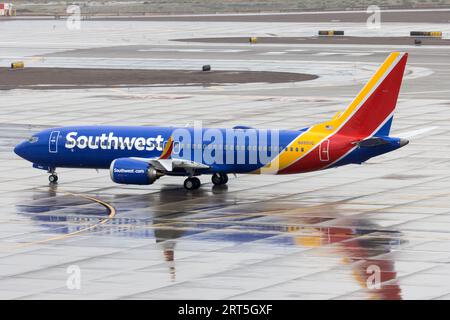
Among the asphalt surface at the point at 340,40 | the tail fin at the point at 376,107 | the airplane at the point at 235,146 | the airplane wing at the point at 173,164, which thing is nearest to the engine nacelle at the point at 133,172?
the airplane at the point at 235,146

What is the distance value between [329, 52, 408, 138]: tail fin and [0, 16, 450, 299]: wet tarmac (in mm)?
4022

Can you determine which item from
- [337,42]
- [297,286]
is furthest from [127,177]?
[337,42]

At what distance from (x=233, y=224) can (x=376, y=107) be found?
12950 millimetres

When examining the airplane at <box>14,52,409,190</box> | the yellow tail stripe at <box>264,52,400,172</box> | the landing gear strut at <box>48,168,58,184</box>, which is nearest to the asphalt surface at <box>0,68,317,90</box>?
the landing gear strut at <box>48,168,58,184</box>

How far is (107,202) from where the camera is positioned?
73000 millimetres

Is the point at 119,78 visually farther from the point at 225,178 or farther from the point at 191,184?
the point at 191,184

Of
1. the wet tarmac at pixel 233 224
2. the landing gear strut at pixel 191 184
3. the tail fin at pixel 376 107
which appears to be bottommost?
the wet tarmac at pixel 233 224

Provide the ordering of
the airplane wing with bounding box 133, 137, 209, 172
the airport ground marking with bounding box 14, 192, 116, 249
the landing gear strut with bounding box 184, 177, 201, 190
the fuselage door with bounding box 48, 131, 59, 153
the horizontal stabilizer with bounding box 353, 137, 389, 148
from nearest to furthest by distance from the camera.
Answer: the airport ground marking with bounding box 14, 192, 116, 249 < the horizontal stabilizer with bounding box 353, 137, 389, 148 < the airplane wing with bounding box 133, 137, 209, 172 < the landing gear strut with bounding box 184, 177, 201, 190 < the fuselage door with bounding box 48, 131, 59, 153

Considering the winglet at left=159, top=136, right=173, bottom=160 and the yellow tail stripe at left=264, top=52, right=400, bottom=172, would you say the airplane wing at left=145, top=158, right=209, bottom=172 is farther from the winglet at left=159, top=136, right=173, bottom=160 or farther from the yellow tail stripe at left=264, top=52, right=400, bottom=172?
the yellow tail stripe at left=264, top=52, right=400, bottom=172

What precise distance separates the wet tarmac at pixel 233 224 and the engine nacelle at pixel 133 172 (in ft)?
4.68

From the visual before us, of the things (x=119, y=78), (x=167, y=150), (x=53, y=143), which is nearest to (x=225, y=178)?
(x=167, y=150)

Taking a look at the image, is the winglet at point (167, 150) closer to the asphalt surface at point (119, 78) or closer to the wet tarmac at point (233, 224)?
the wet tarmac at point (233, 224)

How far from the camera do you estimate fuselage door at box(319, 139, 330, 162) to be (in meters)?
72.7

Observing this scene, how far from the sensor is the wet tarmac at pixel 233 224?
52.1 meters
